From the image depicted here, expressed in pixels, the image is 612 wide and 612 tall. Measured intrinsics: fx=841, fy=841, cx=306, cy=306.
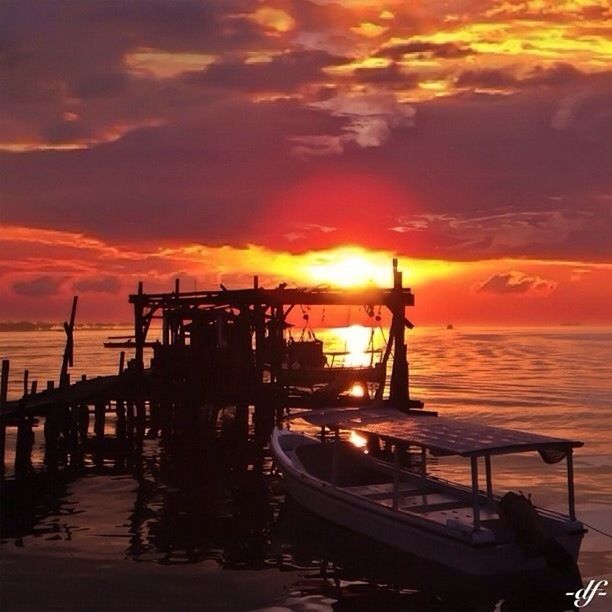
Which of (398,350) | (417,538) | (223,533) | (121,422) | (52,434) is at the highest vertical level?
(398,350)

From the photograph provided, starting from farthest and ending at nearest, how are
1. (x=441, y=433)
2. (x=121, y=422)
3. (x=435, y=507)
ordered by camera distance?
(x=121, y=422) → (x=435, y=507) → (x=441, y=433)

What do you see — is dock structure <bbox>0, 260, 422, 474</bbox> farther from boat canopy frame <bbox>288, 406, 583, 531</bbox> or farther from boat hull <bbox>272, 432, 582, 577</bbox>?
boat hull <bbox>272, 432, 582, 577</bbox>

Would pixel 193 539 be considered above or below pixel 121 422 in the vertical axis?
below

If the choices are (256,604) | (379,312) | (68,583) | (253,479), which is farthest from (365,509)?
(379,312)

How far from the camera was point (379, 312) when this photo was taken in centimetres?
3284

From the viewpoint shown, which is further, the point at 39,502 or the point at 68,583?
the point at 39,502

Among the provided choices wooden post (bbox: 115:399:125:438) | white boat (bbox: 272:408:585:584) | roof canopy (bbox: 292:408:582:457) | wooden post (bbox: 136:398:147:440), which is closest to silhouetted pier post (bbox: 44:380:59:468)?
wooden post (bbox: 136:398:147:440)

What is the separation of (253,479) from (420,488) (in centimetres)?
897

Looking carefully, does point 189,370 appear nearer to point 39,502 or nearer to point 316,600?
point 39,502

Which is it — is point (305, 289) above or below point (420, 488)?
above

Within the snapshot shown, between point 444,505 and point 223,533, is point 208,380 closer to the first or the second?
point 223,533

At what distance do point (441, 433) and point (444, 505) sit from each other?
188 centimetres

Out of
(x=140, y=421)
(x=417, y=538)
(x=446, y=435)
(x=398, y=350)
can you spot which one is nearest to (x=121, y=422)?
(x=140, y=421)

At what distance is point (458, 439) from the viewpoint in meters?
18.1
